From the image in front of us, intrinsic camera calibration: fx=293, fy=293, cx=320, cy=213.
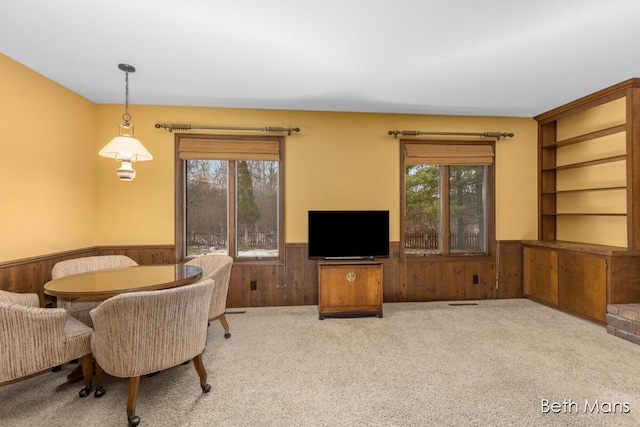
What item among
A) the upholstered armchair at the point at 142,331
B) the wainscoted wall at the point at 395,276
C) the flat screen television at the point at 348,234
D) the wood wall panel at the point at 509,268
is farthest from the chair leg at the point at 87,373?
the wood wall panel at the point at 509,268

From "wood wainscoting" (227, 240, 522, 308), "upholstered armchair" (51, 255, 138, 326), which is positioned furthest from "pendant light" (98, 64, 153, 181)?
"wood wainscoting" (227, 240, 522, 308)

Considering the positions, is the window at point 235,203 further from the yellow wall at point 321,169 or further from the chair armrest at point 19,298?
the chair armrest at point 19,298

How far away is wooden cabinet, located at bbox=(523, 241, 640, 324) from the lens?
3133 mm

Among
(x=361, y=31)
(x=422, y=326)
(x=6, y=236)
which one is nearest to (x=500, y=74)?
(x=361, y=31)

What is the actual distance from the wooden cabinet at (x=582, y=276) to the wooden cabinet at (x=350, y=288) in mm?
2290

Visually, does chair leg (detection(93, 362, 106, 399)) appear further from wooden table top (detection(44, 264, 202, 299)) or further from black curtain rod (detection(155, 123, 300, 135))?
black curtain rod (detection(155, 123, 300, 135))

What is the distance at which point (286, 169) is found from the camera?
4.00 meters

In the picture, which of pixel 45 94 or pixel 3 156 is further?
pixel 45 94

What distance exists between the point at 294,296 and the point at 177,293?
7.77ft

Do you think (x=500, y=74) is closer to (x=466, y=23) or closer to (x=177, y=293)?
(x=466, y=23)

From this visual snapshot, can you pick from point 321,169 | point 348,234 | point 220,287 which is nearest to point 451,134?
point 321,169

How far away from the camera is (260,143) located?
13.0 feet

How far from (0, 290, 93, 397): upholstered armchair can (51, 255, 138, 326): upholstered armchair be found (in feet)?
1.74

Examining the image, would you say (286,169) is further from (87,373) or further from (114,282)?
(87,373)
